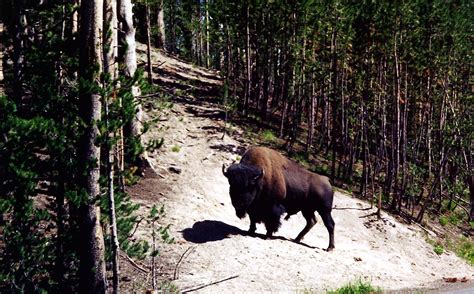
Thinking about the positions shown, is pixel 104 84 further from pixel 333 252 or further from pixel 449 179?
pixel 449 179

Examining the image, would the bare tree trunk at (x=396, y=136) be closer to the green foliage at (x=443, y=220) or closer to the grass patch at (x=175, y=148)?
the green foliage at (x=443, y=220)

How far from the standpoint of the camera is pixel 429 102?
32.0m

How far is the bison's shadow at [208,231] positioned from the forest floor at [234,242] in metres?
0.03

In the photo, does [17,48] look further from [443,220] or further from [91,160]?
[443,220]

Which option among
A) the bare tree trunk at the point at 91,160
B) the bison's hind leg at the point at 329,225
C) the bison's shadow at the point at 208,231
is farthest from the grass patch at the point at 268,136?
the bare tree trunk at the point at 91,160

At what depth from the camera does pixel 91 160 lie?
10.8 meters

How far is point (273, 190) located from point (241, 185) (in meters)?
1.82

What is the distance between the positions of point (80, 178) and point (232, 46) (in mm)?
24350

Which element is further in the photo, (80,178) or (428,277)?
(428,277)

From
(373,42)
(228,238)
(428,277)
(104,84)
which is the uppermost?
(104,84)

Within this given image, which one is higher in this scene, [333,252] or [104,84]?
[104,84]

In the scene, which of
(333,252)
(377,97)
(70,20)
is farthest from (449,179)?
(70,20)

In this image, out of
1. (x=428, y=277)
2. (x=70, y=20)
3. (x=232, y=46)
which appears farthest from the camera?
(x=232, y=46)

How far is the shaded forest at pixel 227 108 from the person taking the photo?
1074 centimetres
